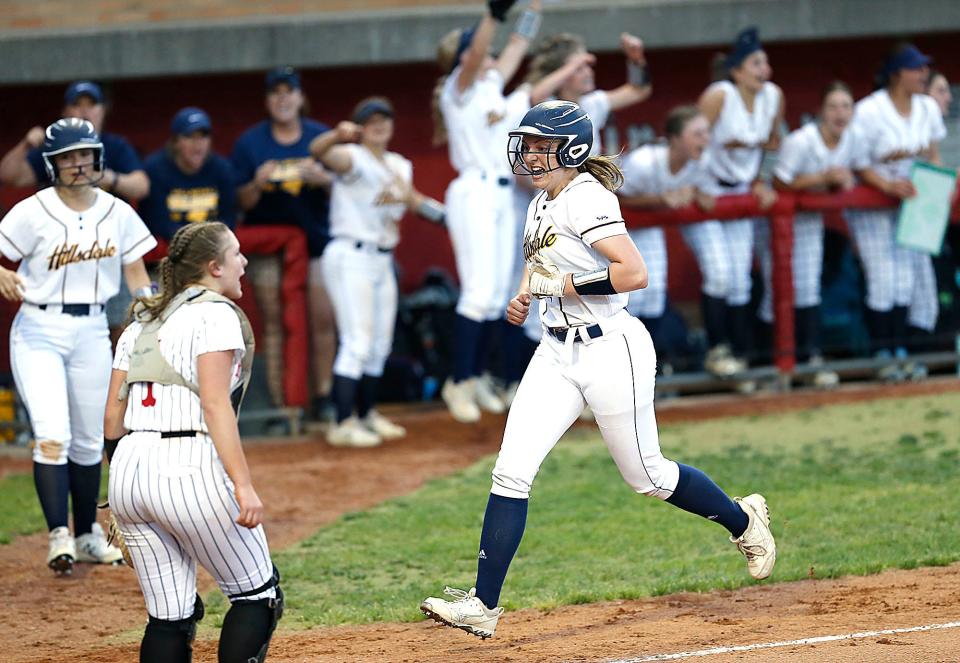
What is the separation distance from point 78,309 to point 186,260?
2674 mm

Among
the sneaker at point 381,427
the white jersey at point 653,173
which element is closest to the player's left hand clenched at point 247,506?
the sneaker at point 381,427

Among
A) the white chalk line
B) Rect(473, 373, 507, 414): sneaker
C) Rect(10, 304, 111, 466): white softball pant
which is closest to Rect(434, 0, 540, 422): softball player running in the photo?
Rect(473, 373, 507, 414): sneaker

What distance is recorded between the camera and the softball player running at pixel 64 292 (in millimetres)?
6570

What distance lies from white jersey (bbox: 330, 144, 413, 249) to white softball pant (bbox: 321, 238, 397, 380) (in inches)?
3.5

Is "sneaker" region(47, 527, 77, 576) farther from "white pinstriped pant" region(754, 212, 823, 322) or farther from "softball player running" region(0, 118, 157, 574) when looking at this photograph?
"white pinstriped pant" region(754, 212, 823, 322)

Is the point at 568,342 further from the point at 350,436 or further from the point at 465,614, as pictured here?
the point at 350,436

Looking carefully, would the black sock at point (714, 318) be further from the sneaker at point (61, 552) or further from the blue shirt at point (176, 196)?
the sneaker at point (61, 552)

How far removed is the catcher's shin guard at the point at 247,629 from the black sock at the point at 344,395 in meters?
5.24

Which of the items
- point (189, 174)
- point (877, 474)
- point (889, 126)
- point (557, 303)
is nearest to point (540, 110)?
point (557, 303)

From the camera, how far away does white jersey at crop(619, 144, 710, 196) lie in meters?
10.2

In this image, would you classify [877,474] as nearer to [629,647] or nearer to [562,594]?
[562,594]

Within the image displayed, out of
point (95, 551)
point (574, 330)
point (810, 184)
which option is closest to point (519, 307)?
point (574, 330)

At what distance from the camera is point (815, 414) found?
9.91 metres

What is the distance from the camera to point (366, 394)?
32.1 ft
